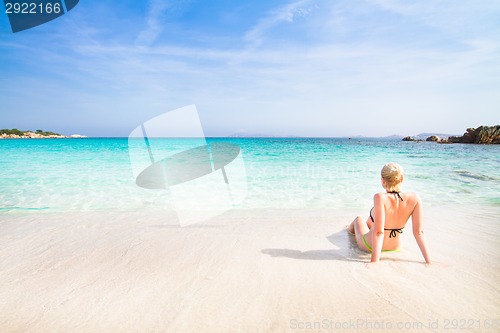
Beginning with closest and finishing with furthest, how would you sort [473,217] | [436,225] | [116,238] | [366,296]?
1. [366,296]
2. [116,238]
3. [436,225]
4. [473,217]

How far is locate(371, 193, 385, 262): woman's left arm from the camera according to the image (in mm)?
2713

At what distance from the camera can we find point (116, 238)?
3.64 meters

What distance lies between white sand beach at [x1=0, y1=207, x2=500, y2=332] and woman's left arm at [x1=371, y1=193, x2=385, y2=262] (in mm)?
136

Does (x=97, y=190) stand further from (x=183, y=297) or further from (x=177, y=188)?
(x=183, y=297)

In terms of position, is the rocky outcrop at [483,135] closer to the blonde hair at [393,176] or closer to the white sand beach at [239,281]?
the white sand beach at [239,281]

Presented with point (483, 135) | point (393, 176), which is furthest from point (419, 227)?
point (483, 135)

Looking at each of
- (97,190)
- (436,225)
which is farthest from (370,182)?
(97,190)

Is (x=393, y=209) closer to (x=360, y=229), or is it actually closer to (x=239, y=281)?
(x=360, y=229)

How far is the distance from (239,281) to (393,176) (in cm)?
191

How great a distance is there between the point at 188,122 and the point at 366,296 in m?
4.42

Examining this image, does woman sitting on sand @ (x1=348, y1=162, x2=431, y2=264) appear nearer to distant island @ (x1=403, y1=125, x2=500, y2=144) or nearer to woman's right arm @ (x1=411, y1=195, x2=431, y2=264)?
woman's right arm @ (x1=411, y1=195, x2=431, y2=264)

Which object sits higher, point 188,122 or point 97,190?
point 188,122

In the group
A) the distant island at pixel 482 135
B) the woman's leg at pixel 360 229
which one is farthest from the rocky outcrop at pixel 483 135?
the woman's leg at pixel 360 229

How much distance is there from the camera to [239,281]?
247 centimetres
